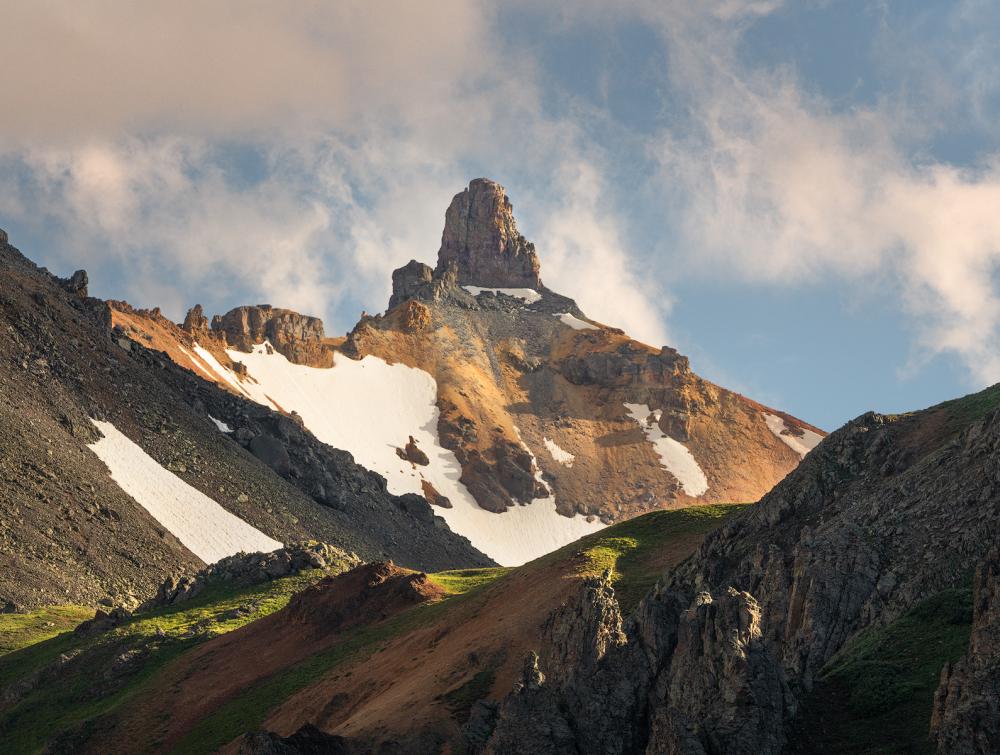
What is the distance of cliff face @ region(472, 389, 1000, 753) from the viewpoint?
21.4 m

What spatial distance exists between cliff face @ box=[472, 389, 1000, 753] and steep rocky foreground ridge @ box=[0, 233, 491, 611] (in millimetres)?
55909

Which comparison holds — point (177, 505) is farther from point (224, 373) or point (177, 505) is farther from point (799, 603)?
point (224, 373)

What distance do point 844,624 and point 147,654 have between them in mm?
38289

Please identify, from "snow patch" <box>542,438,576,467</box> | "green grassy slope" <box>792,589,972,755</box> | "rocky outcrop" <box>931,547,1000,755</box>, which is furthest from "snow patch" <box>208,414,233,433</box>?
"rocky outcrop" <box>931,547,1000,755</box>

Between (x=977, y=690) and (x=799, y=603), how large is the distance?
32.5ft

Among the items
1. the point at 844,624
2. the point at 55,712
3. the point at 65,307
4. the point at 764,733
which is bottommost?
the point at 55,712

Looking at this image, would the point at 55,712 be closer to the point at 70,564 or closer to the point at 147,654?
→ the point at 147,654

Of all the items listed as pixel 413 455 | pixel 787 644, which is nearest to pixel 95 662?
pixel 787 644

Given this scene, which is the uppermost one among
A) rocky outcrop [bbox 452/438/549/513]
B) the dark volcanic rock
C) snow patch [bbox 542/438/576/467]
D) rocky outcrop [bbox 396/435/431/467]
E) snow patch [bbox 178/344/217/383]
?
snow patch [bbox 542/438/576/467]

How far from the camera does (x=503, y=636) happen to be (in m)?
36.4

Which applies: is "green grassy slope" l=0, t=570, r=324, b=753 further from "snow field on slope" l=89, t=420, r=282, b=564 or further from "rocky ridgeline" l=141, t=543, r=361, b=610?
"snow field on slope" l=89, t=420, r=282, b=564

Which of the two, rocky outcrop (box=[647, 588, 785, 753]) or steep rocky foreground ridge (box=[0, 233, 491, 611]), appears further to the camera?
steep rocky foreground ridge (box=[0, 233, 491, 611])

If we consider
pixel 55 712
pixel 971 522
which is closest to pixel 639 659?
pixel 971 522

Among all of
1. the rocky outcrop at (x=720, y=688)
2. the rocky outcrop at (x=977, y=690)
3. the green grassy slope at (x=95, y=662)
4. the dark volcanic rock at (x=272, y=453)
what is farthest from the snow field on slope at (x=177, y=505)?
the rocky outcrop at (x=977, y=690)
